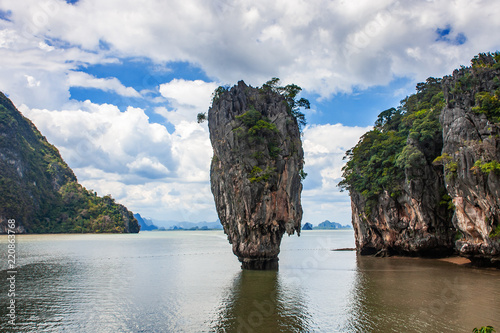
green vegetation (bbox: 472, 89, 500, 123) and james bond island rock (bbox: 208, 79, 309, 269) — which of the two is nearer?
green vegetation (bbox: 472, 89, 500, 123)

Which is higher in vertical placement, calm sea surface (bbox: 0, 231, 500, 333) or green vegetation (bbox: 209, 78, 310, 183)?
green vegetation (bbox: 209, 78, 310, 183)

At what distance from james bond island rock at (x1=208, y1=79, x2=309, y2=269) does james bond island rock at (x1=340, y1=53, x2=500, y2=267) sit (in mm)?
14074

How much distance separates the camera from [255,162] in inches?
1379

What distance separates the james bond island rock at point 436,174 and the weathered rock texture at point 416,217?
0.12m

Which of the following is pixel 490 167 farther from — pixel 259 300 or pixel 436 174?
pixel 259 300

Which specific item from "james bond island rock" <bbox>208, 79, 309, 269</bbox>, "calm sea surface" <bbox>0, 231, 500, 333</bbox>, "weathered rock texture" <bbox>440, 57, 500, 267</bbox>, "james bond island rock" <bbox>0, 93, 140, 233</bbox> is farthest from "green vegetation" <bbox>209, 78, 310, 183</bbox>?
"james bond island rock" <bbox>0, 93, 140, 233</bbox>

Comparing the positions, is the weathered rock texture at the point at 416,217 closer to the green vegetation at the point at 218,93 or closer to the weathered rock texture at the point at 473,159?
the weathered rock texture at the point at 473,159

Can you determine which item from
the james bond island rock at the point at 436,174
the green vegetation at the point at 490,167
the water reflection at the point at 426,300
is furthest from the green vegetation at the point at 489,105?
the water reflection at the point at 426,300

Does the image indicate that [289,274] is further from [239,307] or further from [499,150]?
[499,150]

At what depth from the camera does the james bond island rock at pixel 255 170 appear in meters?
34.7

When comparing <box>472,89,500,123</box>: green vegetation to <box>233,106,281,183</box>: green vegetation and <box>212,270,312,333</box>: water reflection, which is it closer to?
<box>233,106,281,183</box>: green vegetation

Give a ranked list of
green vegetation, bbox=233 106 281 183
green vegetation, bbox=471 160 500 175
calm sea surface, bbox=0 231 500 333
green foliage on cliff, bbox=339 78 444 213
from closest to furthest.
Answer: calm sea surface, bbox=0 231 500 333 < green vegetation, bbox=471 160 500 175 < green vegetation, bbox=233 106 281 183 < green foliage on cliff, bbox=339 78 444 213

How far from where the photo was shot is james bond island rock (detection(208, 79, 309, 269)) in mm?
34688

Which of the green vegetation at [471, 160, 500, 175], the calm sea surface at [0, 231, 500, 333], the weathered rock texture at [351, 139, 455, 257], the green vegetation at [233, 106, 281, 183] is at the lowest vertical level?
the calm sea surface at [0, 231, 500, 333]
